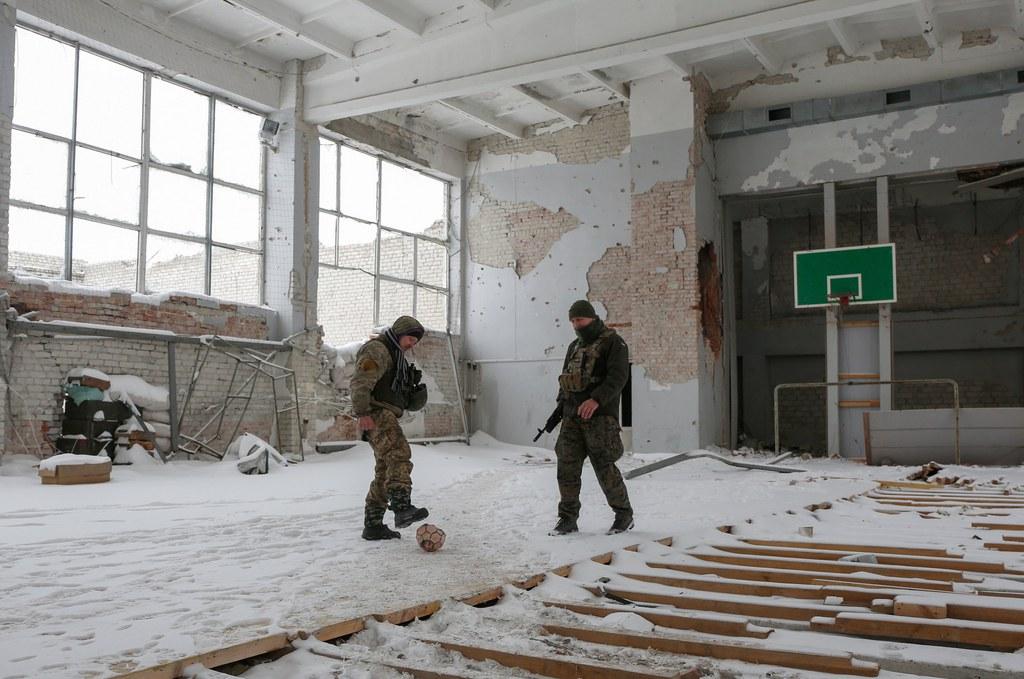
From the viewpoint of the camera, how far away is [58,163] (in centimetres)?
902

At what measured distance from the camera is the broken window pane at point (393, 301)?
1321cm

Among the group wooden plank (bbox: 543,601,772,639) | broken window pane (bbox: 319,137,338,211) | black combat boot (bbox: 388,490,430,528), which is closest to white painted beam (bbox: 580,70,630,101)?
broken window pane (bbox: 319,137,338,211)

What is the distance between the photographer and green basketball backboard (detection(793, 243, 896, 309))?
37.5ft

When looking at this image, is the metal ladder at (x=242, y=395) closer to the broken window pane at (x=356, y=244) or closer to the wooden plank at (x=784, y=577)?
the broken window pane at (x=356, y=244)

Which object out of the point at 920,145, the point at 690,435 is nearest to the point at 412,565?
the point at 690,435

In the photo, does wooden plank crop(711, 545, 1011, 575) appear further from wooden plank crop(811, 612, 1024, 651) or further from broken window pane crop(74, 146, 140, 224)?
broken window pane crop(74, 146, 140, 224)

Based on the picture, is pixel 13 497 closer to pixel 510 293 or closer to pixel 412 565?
pixel 412 565

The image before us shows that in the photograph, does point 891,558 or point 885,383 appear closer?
point 891,558

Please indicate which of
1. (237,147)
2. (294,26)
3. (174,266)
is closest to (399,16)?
(294,26)

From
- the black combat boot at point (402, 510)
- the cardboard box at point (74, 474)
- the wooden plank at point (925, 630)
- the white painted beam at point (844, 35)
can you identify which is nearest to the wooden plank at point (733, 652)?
the wooden plank at point (925, 630)

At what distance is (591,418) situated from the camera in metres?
4.82

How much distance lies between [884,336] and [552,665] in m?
10.7

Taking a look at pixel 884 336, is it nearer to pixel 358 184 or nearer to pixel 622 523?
pixel 358 184

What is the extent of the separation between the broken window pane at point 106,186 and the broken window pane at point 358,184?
3370 mm
